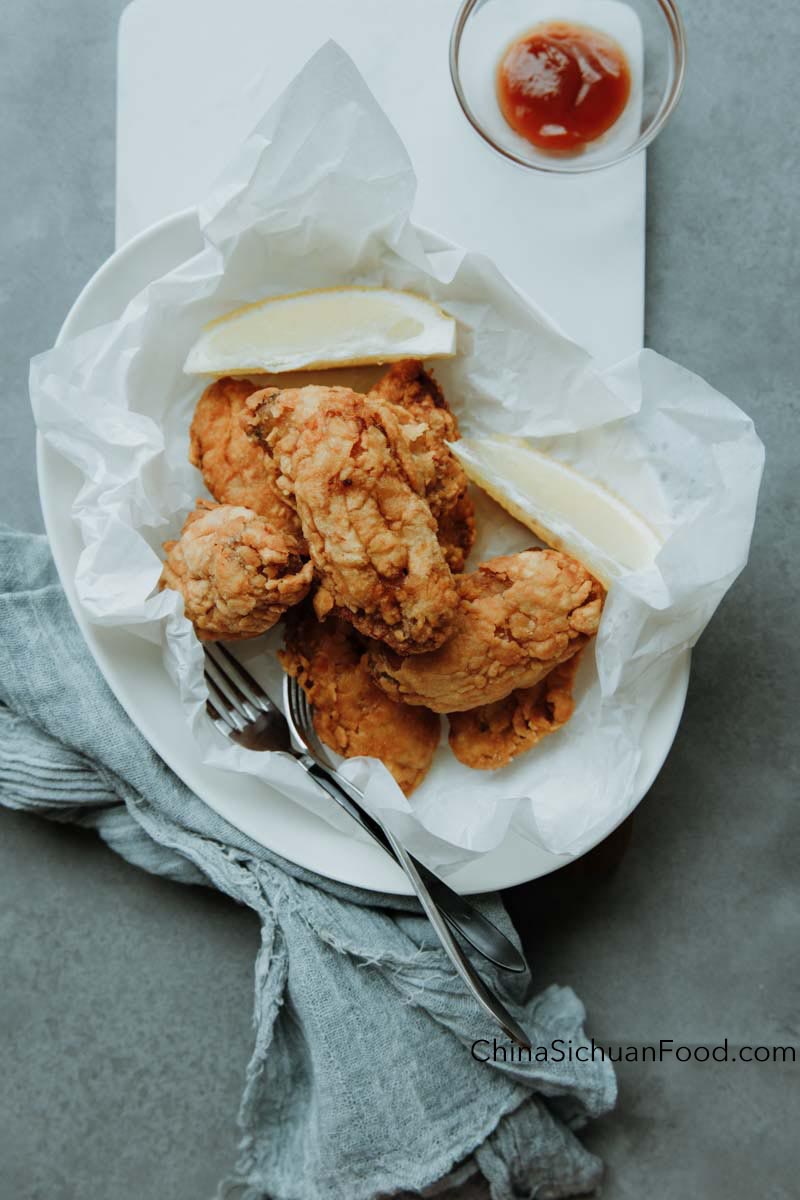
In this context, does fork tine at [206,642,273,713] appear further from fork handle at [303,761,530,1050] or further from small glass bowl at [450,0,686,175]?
small glass bowl at [450,0,686,175]

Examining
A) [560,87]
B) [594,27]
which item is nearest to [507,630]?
[560,87]

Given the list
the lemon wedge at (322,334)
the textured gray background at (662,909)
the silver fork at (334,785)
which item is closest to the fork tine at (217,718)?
the silver fork at (334,785)

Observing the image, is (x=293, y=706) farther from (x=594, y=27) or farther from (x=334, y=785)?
(x=594, y=27)

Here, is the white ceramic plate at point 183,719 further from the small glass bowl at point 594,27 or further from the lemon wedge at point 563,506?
the small glass bowl at point 594,27

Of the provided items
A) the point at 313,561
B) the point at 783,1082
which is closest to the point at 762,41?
the point at 313,561

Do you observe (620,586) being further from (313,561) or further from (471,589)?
(313,561)

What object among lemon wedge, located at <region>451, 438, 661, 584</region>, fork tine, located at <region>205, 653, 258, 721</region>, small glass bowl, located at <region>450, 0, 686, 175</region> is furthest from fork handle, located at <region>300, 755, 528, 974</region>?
small glass bowl, located at <region>450, 0, 686, 175</region>

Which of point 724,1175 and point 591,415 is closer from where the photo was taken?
point 591,415
